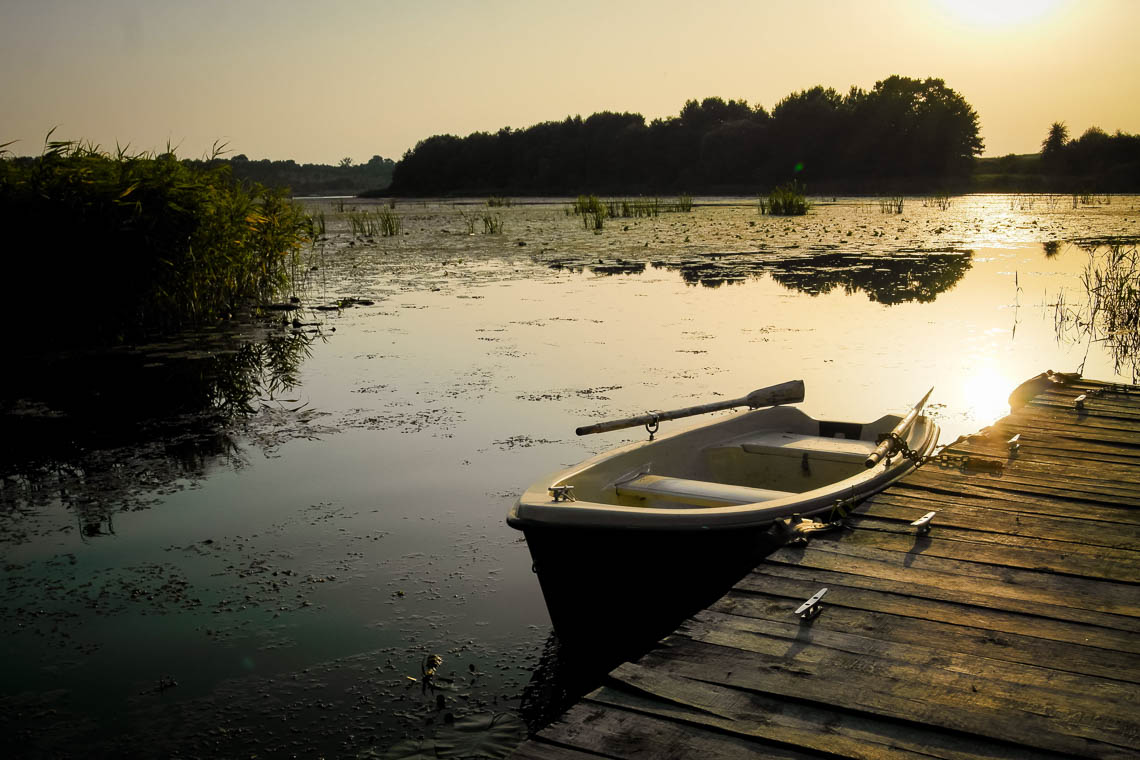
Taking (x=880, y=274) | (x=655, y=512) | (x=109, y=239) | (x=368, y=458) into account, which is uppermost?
(x=109, y=239)

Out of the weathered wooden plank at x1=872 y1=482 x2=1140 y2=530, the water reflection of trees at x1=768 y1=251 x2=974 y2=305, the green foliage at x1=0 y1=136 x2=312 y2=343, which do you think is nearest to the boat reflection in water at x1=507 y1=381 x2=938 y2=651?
the weathered wooden plank at x1=872 y1=482 x2=1140 y2=530

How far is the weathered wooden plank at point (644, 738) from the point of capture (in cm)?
217

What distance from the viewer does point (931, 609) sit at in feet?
9.86

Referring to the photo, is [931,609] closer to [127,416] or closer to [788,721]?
[788,721]

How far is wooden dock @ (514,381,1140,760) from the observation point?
223 cm

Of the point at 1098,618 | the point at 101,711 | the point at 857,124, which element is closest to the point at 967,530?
the point at 1098,618

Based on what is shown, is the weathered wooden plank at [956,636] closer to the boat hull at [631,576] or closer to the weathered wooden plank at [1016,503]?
the boat hull at [631,576]

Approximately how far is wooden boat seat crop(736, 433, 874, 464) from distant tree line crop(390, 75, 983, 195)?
54649 mm

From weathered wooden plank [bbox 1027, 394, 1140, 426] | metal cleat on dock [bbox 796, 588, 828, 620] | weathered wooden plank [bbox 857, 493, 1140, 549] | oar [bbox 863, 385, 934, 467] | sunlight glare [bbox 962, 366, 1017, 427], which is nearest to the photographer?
metal cleat on dock [bbox 796, 588, 828, 620]

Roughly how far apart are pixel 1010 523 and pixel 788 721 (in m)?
2.02

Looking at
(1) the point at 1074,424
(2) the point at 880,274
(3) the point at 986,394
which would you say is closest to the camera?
(1) the point at 1074,424

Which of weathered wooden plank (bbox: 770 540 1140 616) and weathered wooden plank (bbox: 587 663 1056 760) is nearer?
weathered wooden plank (bbox: 587 663 1056 760)

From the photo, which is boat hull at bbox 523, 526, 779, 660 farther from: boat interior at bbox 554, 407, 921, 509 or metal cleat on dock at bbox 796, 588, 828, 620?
metal cleat on dock at bbox 796, 588, 828, 620

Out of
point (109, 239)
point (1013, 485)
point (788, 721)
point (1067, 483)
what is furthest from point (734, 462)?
point (109, 239)
